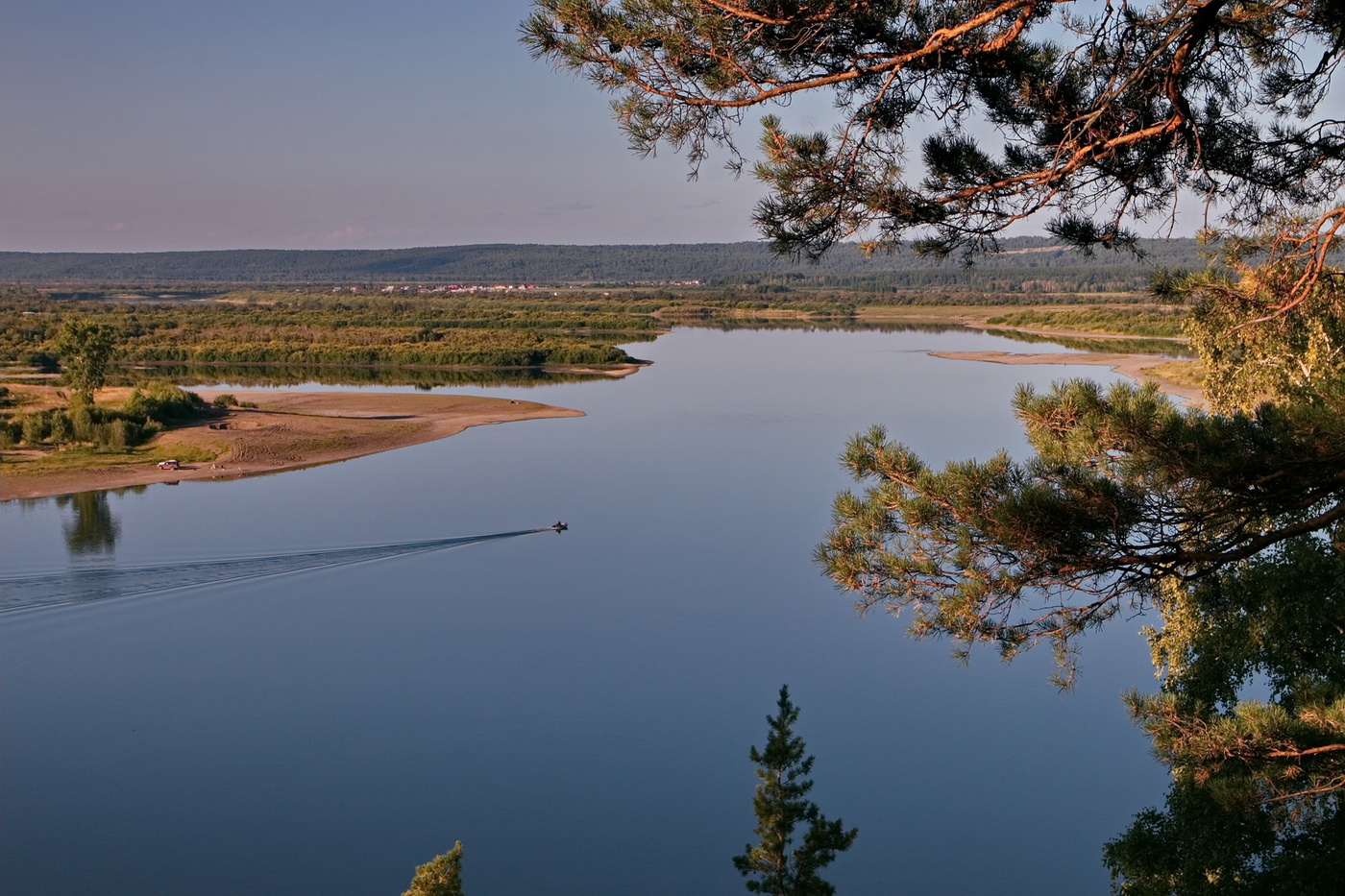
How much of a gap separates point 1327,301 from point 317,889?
7380 millimetres

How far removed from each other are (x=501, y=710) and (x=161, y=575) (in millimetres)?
5973

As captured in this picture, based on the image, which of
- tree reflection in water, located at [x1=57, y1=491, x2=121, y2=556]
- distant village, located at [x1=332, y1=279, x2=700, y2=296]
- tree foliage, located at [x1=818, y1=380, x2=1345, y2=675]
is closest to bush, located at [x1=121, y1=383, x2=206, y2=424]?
tree reflection in water, located at [x1=57, y1=491, x2=121, y2=556]

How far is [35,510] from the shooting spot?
18.2 meters

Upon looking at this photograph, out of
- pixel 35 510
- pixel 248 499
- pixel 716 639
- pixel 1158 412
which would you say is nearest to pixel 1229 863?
pixel 1158 412

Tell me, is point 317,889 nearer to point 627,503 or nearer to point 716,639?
point 716,639

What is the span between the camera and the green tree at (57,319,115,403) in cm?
2572

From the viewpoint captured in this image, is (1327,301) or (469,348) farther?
(469,348)

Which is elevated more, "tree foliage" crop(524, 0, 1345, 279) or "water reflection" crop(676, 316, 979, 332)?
"tree foliage" crop(524, 0, 1345, 279)

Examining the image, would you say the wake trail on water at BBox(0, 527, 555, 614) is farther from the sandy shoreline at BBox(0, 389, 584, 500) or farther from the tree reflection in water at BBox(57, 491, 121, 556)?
the sandy shoreline at BBox(0, 389, 584, 500)

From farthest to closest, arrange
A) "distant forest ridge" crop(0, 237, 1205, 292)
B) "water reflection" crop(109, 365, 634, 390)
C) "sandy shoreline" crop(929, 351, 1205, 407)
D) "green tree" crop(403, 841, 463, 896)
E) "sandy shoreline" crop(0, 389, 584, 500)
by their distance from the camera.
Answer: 1. "distant forest ridge" crop(0, 237, 1205, 292)
2. "water reflection" crop(109, 365, 634, 390)
3. "sandy shoreline" crop(929, 351, 1205, 407)
4. "sandy shoreline" crop(0, 389, 584, 500)
5. "green tree" crop(403, 841, 463, 896)

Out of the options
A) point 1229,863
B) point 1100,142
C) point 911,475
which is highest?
point 1100,142

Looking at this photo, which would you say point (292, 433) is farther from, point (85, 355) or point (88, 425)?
point (85, 355)

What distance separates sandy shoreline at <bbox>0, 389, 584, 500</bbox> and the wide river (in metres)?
2.16

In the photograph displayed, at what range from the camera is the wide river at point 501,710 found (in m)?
8.74
